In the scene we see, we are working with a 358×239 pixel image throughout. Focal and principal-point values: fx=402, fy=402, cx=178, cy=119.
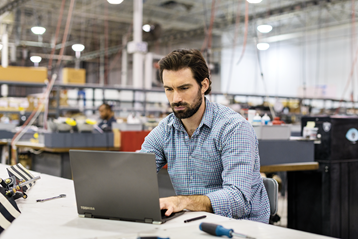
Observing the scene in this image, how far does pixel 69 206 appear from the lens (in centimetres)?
146

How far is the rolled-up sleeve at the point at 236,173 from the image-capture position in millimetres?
1474

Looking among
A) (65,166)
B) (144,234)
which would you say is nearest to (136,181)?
(144,234)

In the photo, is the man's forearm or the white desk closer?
the white desk

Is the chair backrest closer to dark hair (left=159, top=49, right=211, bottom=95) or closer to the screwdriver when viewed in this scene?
dark hair (left=159, top=49, right=211, bottom=95)

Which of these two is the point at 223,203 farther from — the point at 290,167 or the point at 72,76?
the point at 72,76

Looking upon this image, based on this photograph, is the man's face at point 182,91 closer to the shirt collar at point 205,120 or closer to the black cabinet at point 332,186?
the shirt collar at point 205,120

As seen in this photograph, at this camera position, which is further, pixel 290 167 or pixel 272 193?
pixel 290 167

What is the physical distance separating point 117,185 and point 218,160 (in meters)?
0.58

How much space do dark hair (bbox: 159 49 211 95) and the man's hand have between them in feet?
1.74

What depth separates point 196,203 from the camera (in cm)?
142

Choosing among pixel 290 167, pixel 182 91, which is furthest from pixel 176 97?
pixel 290 167

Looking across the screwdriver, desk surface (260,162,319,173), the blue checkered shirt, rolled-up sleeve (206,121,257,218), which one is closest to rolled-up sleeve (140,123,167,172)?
the blue checkered shirt

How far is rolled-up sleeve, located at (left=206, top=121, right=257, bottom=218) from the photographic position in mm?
1474

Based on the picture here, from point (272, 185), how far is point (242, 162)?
323 millimetres
